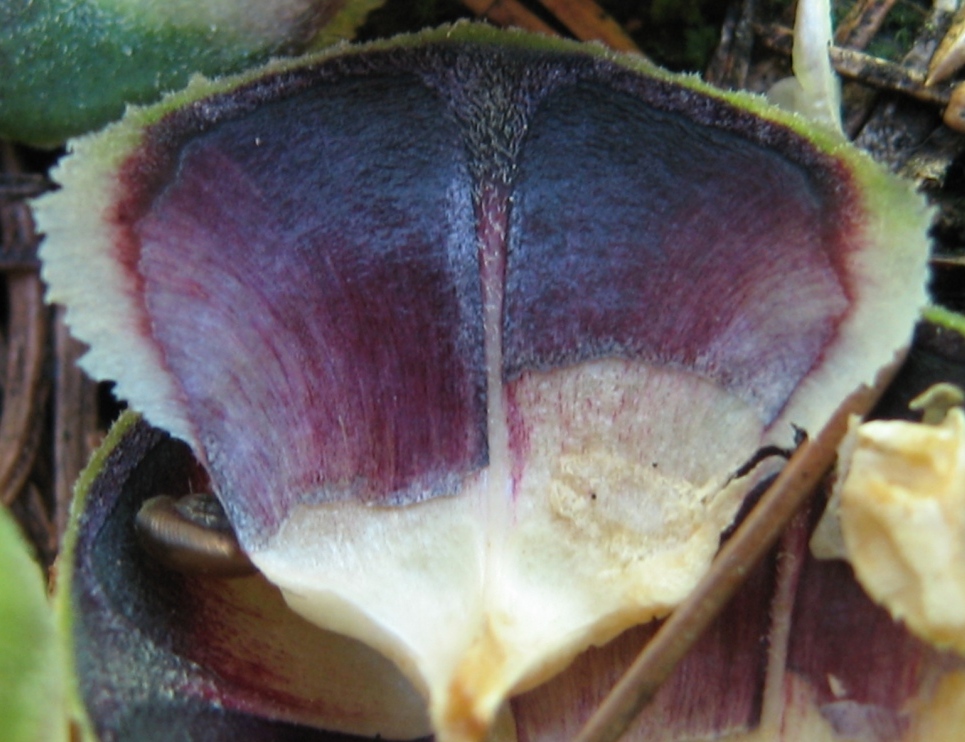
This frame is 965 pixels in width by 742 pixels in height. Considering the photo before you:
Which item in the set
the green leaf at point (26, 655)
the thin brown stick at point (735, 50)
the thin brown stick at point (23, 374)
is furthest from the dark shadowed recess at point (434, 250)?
the thin brown stick at point (23, 374)

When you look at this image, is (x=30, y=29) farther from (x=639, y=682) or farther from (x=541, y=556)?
(x=639, y=682)

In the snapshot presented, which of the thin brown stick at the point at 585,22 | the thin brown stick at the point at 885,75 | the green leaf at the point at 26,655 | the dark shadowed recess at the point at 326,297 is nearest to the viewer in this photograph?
the green leaf at the point at 26,655

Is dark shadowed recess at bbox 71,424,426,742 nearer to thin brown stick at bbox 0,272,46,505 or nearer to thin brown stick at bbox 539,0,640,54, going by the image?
thin brown stick at bbox 0,272,46,505

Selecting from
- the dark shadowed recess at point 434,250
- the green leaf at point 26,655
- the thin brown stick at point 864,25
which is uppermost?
the thin brown stick at point 864,25

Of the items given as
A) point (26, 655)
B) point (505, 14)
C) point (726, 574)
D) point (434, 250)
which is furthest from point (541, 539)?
point (505, 14)

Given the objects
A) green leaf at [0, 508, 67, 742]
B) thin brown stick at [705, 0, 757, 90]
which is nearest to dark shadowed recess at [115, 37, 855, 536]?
green leaf at [0, 508, 67, 742]

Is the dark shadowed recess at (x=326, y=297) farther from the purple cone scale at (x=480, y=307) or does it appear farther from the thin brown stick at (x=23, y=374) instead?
the thin brown stick at (x=23, y=374)
